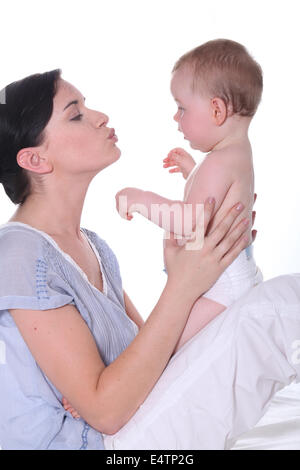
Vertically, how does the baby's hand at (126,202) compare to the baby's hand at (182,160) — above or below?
below

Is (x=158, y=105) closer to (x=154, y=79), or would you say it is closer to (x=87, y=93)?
(x=154, y=79)

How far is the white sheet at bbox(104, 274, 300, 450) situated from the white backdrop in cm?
206

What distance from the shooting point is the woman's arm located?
1.45 metres

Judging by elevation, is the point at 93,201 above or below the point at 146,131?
below

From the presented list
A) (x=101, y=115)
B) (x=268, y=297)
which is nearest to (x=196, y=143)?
(x=101, y=115)

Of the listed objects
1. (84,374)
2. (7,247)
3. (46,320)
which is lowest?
(84,374)

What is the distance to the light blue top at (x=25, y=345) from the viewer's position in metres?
1.48

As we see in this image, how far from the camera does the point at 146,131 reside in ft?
11.9

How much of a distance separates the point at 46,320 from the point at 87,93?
2270mm

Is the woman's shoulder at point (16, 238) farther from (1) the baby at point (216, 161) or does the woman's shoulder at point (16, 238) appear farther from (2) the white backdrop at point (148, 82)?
(2) the white backdrop at point (148, 82)

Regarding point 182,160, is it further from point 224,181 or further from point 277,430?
point 277,430

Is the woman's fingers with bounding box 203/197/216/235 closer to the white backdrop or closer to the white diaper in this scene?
the white diaper

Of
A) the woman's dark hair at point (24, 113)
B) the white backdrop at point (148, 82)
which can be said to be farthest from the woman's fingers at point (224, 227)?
the white backdrop at point (148, 82)

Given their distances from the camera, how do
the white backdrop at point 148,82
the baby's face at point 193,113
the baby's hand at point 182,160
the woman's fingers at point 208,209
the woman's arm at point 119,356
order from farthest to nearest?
the white backdrop at point 148,82
the baby's hand at point 182,160
the baby's face at point 193,113
the woman's fingers at point 208,209
the woman's arm at point 119,356
